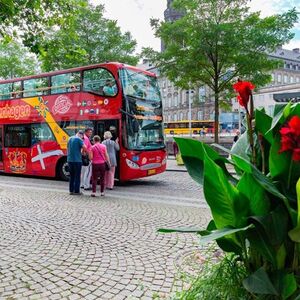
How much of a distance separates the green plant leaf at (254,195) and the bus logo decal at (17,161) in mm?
13354

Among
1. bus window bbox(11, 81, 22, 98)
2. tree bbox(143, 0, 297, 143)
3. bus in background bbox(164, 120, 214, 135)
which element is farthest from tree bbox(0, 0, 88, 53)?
bus in background bbox(164, 120, 214, 135)

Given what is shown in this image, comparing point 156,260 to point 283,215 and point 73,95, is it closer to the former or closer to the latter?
point 283,215

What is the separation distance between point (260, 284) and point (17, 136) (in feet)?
45.7

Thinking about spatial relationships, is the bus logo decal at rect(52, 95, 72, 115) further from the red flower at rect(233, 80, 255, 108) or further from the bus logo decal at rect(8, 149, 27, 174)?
the red flower at rect(233, 80, 255, 108)

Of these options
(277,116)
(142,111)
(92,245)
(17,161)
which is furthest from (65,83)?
(277,116)

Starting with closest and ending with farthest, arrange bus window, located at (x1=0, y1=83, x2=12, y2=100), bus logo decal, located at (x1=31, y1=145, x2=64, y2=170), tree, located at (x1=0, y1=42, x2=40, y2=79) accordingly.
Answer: bus logo decal, located at (x1=31, y1=145, x2=64, y2=170) → bus window, located at (x1=0, y1=83, x2=12, y2=100) → tree, located at (x1=0, y1=42, x2=40, y2=79)

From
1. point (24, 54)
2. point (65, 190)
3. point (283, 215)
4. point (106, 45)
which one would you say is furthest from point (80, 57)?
point (24, 54)

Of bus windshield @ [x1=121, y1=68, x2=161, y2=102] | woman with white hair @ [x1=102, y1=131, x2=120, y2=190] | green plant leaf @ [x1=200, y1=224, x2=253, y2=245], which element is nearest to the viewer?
green plant leaf @ [x1=200, y1=224, x2=253, y2=245]

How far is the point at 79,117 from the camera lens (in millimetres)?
12305

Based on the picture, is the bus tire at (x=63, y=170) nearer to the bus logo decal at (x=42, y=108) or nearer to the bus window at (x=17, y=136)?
the bus window at (x=17, y=136)

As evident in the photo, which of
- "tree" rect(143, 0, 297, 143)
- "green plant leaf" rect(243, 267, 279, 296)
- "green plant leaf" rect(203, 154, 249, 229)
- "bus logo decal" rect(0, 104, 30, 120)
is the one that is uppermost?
"tree" rect(143, 0, 297, 143)

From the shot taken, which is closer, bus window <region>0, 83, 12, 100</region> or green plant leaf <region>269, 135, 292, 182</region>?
green plant leaf <region>269, 135, 292, 182</region>

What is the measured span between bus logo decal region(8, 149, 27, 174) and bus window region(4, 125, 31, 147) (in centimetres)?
36

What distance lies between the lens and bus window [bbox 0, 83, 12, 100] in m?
15.0
